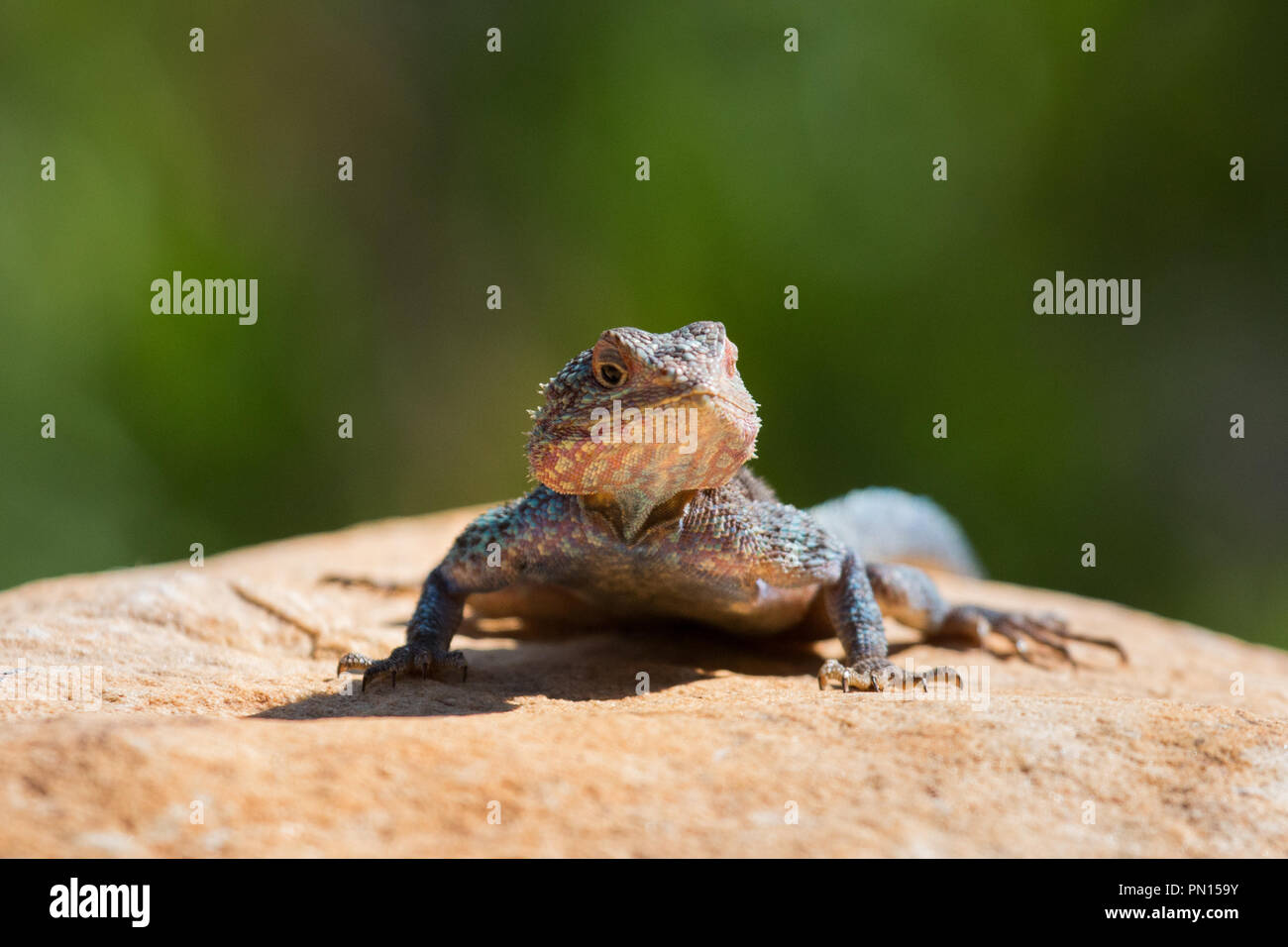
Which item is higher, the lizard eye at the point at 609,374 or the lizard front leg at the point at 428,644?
the lizard eye at the point at 609,374

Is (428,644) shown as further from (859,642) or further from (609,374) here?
(859,642)


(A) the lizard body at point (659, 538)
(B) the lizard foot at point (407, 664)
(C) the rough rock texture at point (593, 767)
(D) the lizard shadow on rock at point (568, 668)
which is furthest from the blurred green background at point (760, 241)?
(B) the lizard foot at point (407, 664)

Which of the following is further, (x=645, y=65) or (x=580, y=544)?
(x=645, y=65)

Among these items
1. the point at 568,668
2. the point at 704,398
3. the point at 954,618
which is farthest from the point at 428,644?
the point at 954,618

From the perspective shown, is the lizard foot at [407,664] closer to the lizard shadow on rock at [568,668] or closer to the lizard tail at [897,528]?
the lizard shadow on rock at [568,668]

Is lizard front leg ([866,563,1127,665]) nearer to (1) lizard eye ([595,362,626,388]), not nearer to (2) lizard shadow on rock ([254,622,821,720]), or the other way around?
(2) lizard shadow on rock ([254,622,821,720])

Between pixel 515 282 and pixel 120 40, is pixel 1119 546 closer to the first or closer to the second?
pixel 515 282

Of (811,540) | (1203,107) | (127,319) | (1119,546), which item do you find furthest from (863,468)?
(127,319)
